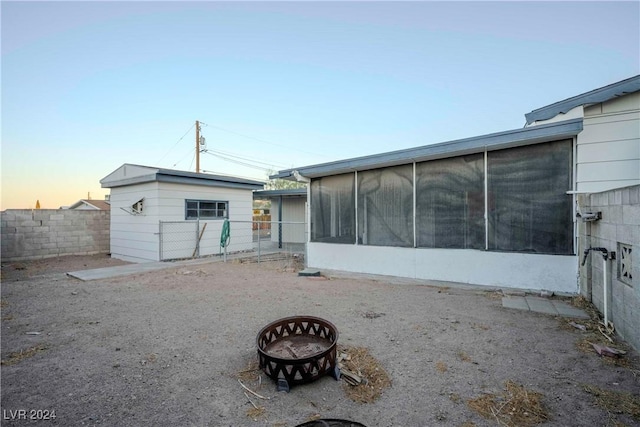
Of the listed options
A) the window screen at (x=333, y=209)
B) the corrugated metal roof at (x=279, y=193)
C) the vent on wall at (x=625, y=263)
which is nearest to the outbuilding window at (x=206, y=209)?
the corrugated metal roof at (x=279, y=193)

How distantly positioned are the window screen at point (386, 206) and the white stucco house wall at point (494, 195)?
0.9 inches

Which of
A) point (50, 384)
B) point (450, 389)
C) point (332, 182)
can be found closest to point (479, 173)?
point (332, 182)

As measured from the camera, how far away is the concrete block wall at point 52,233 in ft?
31.0

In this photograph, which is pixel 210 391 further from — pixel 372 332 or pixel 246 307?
pixel 246 307

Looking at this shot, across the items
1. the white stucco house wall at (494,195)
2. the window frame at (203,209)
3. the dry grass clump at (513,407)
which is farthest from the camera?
the window frame at (203,209)

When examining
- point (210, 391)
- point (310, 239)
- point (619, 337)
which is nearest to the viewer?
point (210, 391)

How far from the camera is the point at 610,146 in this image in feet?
14.8

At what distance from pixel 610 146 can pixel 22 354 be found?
8.39 m

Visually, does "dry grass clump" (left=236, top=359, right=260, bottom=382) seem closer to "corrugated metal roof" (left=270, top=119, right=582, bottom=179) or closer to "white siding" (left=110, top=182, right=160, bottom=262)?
"corrugated metal roof" (left=270, top=119, right=582, bottom=179)

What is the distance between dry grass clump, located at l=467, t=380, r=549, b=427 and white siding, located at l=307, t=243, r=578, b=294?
11.7 ft

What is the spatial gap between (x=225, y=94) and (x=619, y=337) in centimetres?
1327

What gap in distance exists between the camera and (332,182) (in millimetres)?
7492

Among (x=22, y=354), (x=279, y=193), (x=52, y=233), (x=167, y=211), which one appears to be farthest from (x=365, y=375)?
(x=52, y=233)

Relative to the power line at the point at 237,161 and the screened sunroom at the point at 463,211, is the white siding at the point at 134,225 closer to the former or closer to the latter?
the screened sunroom at the point at 463,211
